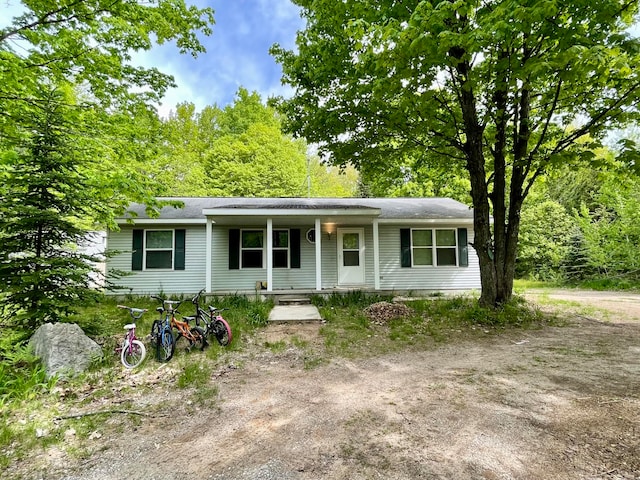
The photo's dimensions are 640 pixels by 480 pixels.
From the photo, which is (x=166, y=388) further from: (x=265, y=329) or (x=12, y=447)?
(x=265, y=329)

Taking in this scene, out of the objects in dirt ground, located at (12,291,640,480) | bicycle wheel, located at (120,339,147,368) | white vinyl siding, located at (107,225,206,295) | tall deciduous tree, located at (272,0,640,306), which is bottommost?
dirt ground, located at (12,291,640,480)

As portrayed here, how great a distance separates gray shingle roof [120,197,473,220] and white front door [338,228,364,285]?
101 cm

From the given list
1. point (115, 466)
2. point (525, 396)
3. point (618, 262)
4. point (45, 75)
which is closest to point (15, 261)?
point (45, 75)

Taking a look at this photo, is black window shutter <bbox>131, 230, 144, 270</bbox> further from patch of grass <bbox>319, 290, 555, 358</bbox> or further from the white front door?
the white front door

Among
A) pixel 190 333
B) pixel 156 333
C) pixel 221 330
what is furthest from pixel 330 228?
pixel 156 333

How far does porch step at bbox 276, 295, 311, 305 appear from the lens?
9734 millimetres

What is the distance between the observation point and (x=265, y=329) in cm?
696

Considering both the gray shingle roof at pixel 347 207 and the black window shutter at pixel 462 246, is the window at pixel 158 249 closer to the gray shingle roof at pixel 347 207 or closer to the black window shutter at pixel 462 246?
the gray shingle roof at pixel 347 207

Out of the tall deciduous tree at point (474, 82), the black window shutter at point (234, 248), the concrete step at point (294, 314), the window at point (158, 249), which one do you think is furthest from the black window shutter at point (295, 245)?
the window at point (158, 249)

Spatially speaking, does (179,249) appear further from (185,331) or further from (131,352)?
(131,352)

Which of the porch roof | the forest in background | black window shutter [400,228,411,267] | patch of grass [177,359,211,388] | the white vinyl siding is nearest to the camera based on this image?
patch of grass [177,359,211,388]

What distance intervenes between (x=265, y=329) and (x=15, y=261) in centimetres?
422

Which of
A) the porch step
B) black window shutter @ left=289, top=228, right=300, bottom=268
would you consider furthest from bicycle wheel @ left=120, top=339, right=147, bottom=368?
black window shutter @ left=289, top=228, right=300, bottom=268

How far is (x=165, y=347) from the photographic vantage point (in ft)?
16.2
